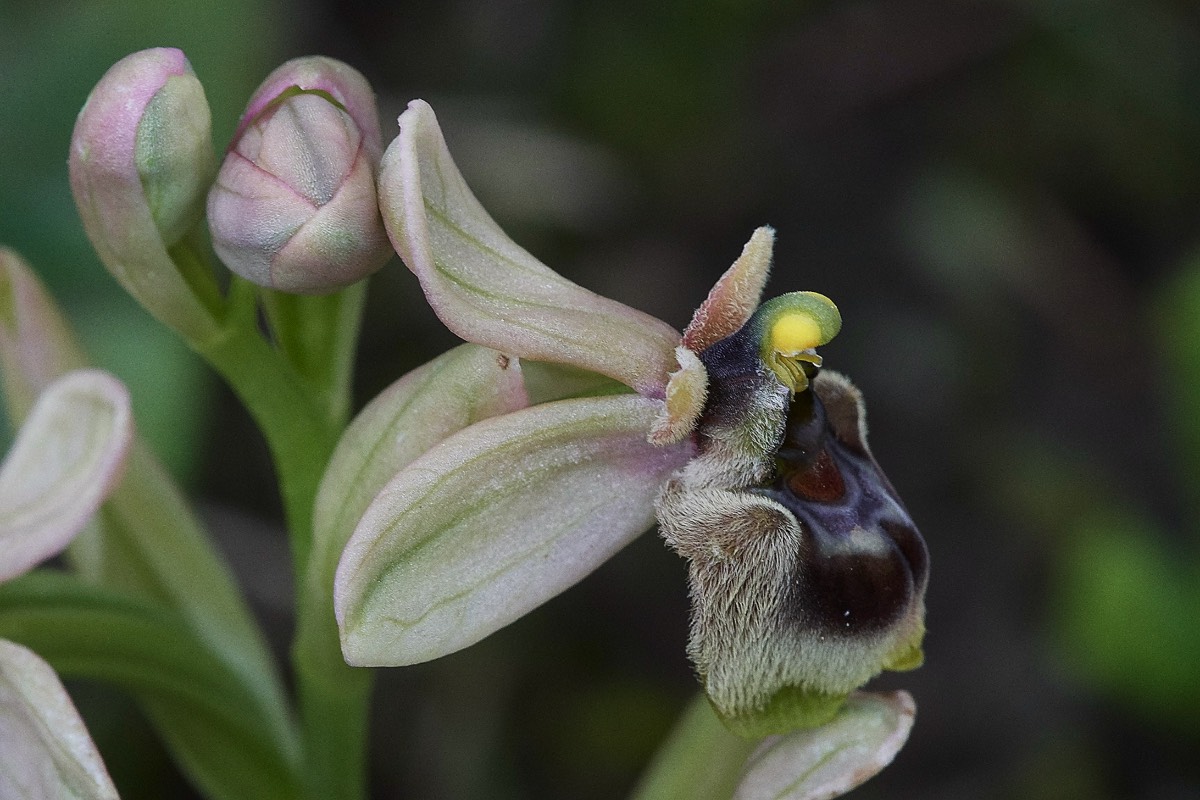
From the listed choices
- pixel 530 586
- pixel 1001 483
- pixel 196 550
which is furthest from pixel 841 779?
pixel 1001 483

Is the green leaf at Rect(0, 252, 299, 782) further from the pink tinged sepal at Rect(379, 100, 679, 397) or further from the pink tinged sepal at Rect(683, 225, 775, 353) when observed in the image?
the pink tinged sepal at Rect(683, 225, 775, 353)

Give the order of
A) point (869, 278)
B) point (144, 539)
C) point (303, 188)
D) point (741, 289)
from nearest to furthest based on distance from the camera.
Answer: point (303, 188)
point (741, 289)
point (144, 539)
point (869, 278)

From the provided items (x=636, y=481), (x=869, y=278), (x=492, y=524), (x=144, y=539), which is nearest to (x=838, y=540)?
(x=636, y=481)

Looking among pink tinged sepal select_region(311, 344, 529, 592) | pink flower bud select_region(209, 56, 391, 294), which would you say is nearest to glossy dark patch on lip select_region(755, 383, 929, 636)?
pink tinged sepal select_region(311, 344, 529, 592)

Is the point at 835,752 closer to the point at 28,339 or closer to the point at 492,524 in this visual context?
the point at 492,524

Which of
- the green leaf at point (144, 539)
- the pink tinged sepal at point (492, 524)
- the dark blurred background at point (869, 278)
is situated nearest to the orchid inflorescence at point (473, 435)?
the pink tinged sepal at point (492, 524)

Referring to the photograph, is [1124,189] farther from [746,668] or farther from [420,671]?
[746,668]

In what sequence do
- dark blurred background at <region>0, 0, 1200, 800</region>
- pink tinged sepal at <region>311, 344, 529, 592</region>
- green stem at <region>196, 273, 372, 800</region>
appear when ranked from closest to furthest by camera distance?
pink tinged sepal at <region>311, 344, 529, 592</region> < green stem at <region>196, 273, 372, 800</region> < dark blurred background at <region>0, 0, 1200, 800</region>
